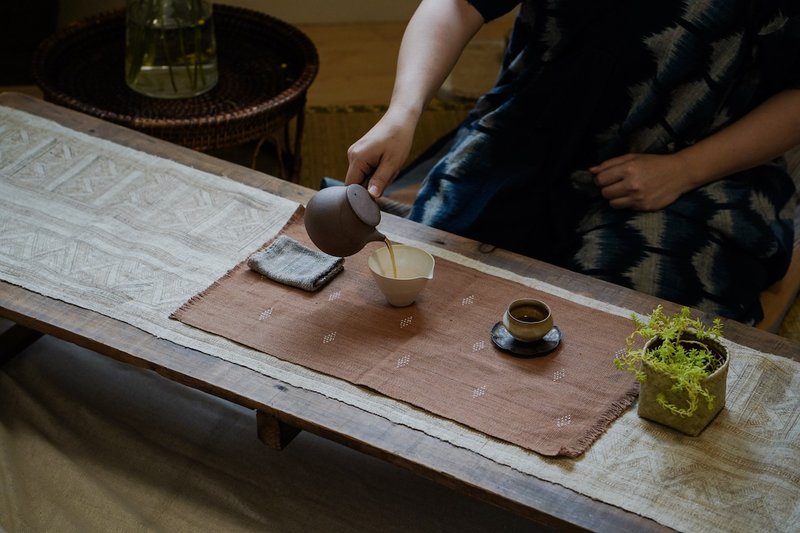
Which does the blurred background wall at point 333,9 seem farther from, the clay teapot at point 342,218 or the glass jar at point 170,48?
the clay teapot at point 342,218

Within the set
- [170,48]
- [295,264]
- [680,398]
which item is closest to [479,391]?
[680,398]

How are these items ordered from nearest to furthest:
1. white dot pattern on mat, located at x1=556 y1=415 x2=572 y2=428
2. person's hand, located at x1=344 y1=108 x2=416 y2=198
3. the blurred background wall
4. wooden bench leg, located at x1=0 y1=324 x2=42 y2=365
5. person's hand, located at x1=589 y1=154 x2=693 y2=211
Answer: white dot pattern on mat, located at x1=556 y1=415 x2=572 y2=428
person's hand, located at x1=344 y1=108 x2=416 y2=198
person's hand, located at x1=589 y1=154 x2=693 y2=211
wooden bench leg, located at x1=0 y1=324 x2=42 y2=365
the blurred background wall

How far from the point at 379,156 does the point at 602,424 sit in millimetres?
575

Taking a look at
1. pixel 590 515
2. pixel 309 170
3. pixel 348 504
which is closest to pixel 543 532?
pixel 348 504

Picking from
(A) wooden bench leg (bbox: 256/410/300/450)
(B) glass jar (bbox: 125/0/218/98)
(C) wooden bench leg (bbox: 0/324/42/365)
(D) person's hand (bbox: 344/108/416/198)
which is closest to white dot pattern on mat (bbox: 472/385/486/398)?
(A) wooden bench leg (bbox: 256/410/300/450)

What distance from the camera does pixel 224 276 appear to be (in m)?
1.56

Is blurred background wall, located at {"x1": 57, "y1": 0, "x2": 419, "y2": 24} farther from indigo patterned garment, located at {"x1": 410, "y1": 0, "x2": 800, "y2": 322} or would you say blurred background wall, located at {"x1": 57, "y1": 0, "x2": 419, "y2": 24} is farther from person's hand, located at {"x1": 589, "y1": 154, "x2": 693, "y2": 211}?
person's hand, located at {"x1": 589, "y1": 154, "x2": 693, "y2": 211}

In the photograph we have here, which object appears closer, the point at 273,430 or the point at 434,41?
the point at 273,430

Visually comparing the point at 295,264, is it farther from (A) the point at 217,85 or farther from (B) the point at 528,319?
(A) the point at 217,85

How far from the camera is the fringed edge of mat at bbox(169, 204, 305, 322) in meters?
1.48

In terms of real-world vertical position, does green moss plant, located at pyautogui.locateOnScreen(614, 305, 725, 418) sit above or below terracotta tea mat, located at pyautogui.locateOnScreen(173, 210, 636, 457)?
above

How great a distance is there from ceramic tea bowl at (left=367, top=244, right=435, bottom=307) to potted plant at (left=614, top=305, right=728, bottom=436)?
0.31 m

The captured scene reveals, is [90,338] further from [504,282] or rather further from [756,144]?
[756,144]

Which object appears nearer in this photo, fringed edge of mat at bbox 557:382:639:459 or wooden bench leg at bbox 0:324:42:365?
fringed edge of mat at bbox 557:382:639:459
